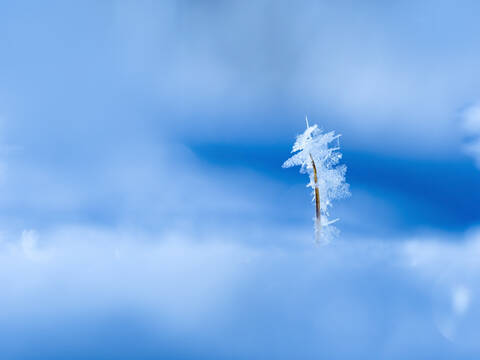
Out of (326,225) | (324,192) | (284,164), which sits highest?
(284,164)

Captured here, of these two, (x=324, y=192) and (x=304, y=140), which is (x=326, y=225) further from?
(x=304, y=140)

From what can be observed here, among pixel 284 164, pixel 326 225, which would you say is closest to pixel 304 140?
pixel 284 164

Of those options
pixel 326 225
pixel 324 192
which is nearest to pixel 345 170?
pixel 324 192

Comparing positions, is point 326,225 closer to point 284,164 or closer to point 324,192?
point 324,192

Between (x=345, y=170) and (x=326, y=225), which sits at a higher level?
(x=345, y=170)

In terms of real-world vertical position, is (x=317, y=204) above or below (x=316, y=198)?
below

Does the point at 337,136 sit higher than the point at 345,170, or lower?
higher

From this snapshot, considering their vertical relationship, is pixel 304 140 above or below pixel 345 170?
above

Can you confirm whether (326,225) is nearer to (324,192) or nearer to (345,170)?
(324,192)

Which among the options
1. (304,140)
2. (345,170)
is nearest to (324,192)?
(345,170)
